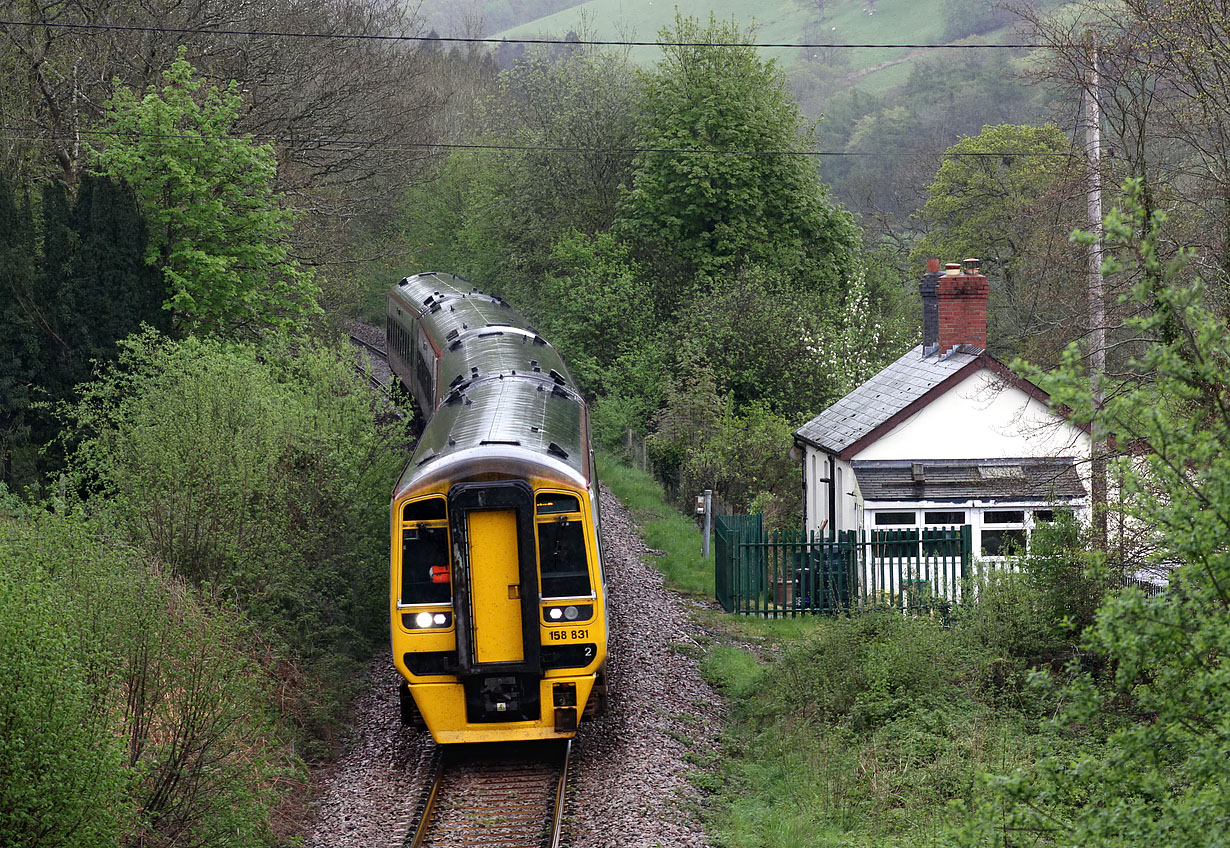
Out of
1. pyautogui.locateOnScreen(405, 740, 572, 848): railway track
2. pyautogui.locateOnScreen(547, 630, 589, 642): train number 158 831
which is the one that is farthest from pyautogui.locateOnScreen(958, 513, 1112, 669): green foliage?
pyautogui.locateOnScreen(405, 740, 572, 848): railway track

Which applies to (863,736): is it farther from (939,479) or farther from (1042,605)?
(939,479)

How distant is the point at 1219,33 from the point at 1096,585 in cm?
578

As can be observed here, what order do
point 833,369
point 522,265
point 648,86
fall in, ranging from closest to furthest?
point 833,369 → point 648,86 → point 522,265

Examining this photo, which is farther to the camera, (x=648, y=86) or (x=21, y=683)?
(x=648, y=86)

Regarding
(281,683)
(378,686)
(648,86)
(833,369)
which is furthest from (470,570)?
(648,86)

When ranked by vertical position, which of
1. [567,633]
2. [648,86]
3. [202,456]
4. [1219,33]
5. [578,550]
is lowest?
[567,633]

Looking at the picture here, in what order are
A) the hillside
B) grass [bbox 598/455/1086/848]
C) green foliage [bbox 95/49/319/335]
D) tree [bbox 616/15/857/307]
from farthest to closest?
the hillside → tree [bbox 616/15/857/307] → green foliage [bbox 95/49/319/335] → grass [bbox 598/455/1086/848]

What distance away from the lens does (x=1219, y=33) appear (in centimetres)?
1194

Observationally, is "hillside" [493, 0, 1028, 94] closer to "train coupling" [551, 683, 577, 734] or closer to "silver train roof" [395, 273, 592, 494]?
"silver train roof" [395, 273, 592, 494]

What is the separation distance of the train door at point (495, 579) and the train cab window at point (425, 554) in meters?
0.23

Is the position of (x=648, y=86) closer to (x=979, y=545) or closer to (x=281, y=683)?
(x=979, y=545)

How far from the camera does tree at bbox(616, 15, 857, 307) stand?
3372 cm

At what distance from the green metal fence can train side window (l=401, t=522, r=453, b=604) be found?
7725 mm

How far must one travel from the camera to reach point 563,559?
10.0m
